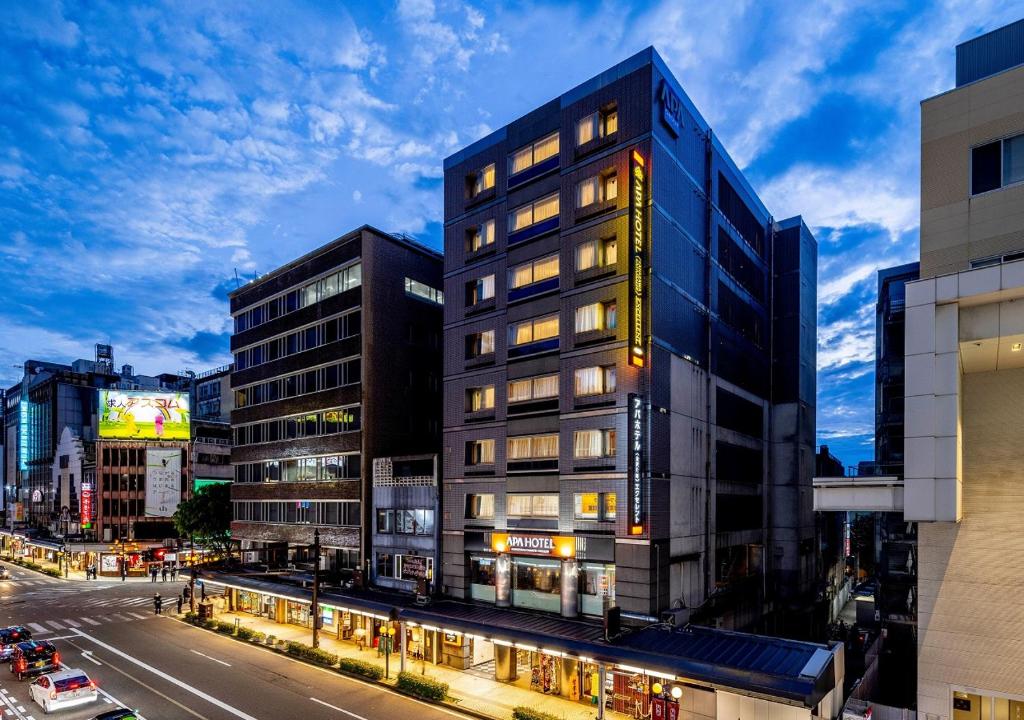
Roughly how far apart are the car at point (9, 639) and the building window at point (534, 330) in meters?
38.1

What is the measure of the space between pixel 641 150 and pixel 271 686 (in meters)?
36.6

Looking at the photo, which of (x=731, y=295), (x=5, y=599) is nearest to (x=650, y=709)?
(x=731, y=295)

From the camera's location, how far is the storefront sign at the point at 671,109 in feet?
121

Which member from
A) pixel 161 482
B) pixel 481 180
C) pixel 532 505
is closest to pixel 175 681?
pixel 532 505

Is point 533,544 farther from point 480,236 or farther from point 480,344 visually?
point 480,236

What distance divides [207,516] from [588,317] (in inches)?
2437

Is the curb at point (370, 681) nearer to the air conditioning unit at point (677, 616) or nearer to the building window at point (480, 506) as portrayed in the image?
the air conditioning unit at point (677, 616)

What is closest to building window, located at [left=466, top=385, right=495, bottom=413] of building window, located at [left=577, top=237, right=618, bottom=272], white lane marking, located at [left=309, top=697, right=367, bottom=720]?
building window, located at [left=577, top=237, right=618, bottom=272]

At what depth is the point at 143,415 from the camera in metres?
97.6

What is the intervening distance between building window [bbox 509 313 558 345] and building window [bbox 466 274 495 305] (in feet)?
11.5

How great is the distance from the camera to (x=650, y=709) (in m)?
29.0

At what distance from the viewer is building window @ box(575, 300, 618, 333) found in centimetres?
3612

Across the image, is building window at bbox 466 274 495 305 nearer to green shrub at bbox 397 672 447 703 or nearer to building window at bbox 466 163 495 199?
building window at bbox 466 163 495 199

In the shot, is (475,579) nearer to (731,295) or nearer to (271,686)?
(271,686)
